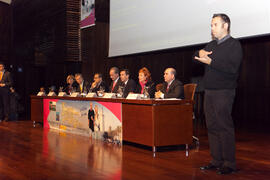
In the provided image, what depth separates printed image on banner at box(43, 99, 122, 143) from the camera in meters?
4.91

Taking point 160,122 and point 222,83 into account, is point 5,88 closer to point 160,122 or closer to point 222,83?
point 160,122

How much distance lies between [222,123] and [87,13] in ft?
20.9

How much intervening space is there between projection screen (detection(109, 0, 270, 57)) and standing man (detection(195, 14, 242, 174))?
1.35 metres

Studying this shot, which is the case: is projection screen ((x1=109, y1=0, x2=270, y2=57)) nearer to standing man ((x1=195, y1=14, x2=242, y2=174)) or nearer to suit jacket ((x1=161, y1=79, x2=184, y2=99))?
suit jacket ((x1=161, y1=79, x2=184, y2=99))

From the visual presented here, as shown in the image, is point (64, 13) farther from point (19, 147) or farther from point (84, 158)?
point (84, 158)

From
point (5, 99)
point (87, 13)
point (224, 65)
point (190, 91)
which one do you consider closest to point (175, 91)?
point (190, 91)

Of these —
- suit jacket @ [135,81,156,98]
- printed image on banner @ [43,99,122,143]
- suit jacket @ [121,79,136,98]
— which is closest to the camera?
printed image on banner @ [43,99,122,143]

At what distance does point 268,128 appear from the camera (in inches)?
277

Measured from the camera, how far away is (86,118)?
5.65 meters

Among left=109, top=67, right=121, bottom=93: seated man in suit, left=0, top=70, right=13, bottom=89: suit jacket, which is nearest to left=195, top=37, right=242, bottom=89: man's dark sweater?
left=109, top=67, right=121, bottom=93: seated man in suit

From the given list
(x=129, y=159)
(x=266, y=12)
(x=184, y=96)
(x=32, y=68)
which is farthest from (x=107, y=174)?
(x=32, y=68)

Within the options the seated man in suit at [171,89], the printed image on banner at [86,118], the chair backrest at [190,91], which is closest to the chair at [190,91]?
the chair backrest at [190,91]

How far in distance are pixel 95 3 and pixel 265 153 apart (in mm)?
5500

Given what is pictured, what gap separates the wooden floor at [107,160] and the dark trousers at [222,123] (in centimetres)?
21
